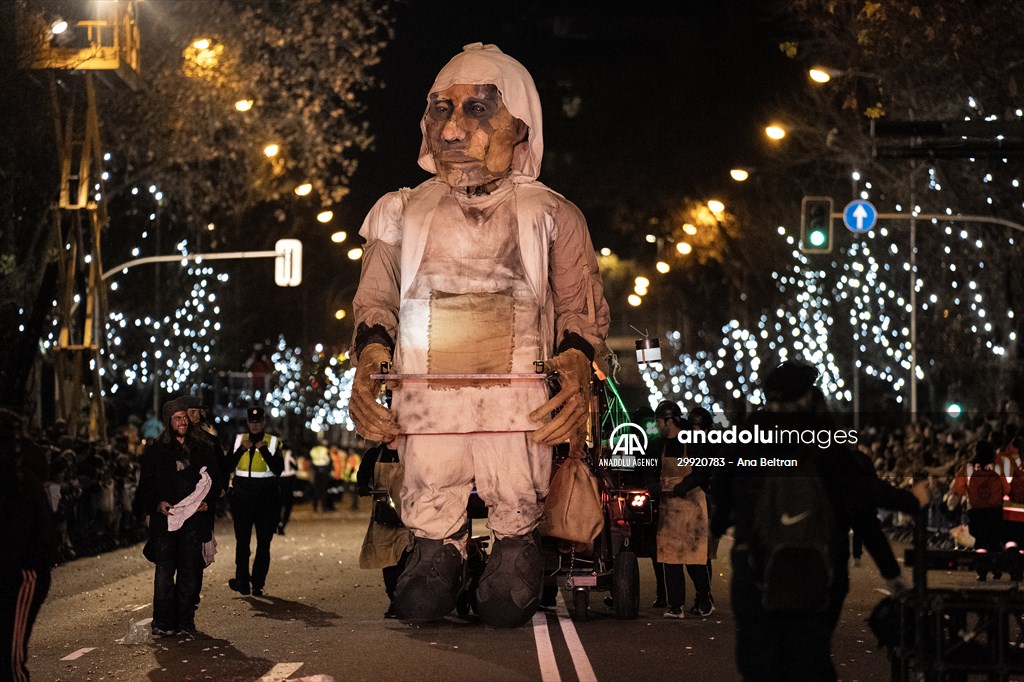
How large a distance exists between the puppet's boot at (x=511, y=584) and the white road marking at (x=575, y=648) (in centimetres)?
422

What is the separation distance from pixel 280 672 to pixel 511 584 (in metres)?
4.97

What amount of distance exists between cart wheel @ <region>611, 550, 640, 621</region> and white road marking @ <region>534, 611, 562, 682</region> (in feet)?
2.08

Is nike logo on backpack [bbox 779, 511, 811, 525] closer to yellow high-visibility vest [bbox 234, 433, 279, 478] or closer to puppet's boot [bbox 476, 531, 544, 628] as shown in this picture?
puppet's boot [bbox 476, 531, 544, 628]

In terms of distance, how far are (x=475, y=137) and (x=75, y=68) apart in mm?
19865

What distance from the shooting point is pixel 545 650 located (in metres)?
11.9

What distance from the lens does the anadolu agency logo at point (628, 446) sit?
1552cm

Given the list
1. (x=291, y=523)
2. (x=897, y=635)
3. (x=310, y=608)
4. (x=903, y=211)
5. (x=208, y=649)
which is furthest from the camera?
(x=903, y=211)

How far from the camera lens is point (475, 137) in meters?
6.68

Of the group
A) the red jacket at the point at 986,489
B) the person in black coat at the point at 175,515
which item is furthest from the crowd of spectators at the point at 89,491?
the red jacket at the point at 986,489

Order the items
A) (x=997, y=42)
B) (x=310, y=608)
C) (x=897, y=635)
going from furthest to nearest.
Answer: (x=997, y=42)
(x=310, y=608)
(x=897, y=635)

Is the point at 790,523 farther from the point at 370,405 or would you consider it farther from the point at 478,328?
the point at 370,405

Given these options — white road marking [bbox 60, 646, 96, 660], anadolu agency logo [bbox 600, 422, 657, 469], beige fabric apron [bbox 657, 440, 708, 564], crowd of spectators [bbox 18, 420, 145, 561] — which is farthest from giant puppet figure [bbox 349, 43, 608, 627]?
crowd of spectators [bbox 18, 420, 145, 561]

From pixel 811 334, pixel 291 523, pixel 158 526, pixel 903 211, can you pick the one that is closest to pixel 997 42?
pixel 903 211

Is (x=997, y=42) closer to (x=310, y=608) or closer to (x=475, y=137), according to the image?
(x=310, y=608)
